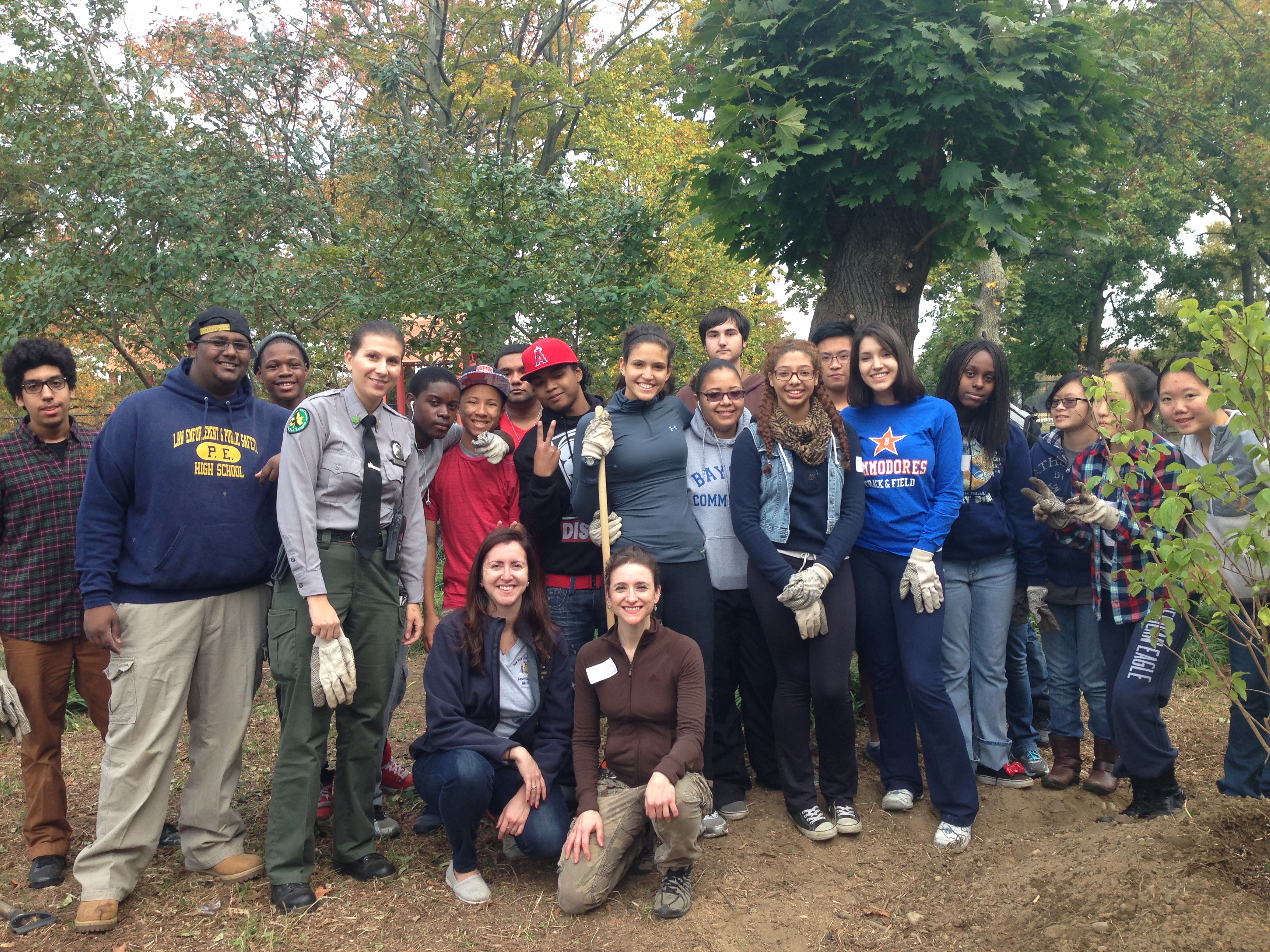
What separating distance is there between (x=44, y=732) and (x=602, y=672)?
2.47 metres

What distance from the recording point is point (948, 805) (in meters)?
3.95

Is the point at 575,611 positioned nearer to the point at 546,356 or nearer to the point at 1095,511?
the point at 546,356

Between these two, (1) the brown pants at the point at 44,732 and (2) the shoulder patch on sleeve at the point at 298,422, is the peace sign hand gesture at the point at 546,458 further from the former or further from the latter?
(1) the brown pants at the point at 44,732

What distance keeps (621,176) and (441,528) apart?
12479mm

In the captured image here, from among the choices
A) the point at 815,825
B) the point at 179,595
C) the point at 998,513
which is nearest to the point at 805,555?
the point at 998,513

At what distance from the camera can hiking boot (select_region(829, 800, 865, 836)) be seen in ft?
12.9

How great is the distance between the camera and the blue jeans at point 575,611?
409cm

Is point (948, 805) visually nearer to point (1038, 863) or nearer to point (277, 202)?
point (1038, 863)

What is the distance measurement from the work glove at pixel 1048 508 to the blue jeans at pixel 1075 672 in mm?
490

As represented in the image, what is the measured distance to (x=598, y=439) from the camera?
384cm

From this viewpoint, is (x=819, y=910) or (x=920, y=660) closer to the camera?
(x=819, y=910)

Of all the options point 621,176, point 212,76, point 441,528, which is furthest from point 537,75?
point 441,528

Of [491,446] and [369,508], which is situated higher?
[491,446]

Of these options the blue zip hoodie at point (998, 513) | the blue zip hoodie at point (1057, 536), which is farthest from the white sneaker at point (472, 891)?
the blue zip hoodie at point (1057, 536)
